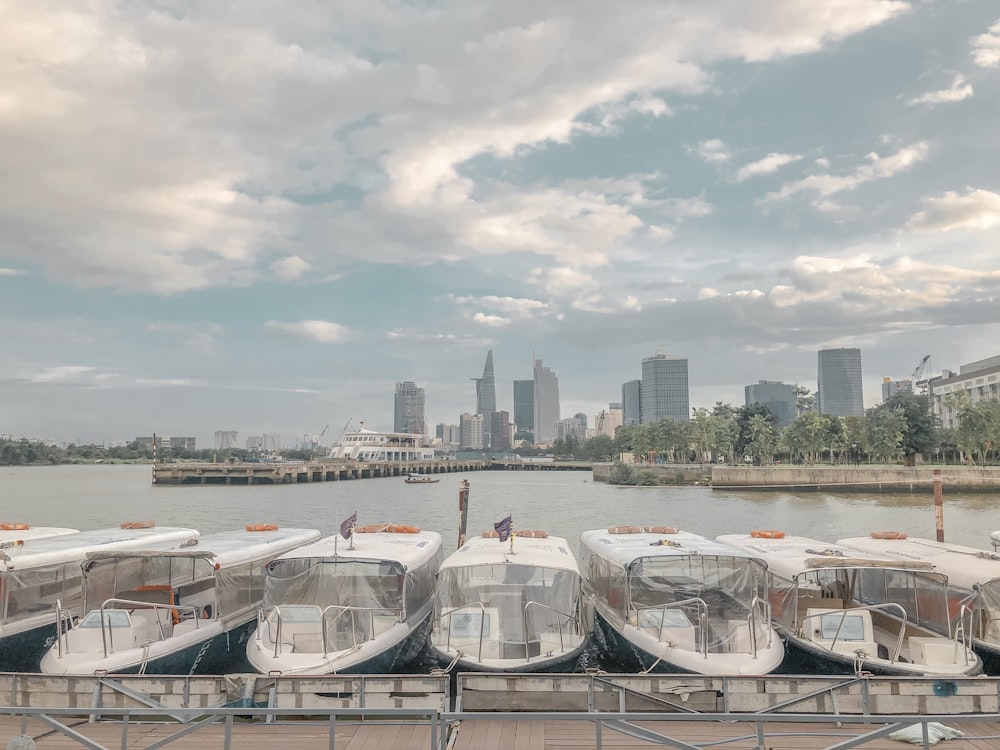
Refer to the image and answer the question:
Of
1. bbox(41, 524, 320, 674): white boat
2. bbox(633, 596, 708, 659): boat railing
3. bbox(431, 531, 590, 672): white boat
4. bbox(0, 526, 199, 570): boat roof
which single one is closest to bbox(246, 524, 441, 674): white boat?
bbox(431, 531, 590, 672): white boat

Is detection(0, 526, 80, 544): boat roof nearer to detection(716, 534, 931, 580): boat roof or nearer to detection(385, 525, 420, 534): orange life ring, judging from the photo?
detection(385, 525, 420, 534): orange life ring

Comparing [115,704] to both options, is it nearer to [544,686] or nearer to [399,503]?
[544,686]

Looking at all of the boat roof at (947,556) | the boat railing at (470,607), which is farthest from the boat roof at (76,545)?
the boat roof at (947,556)

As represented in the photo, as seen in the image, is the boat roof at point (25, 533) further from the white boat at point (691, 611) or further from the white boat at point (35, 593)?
the white boat at point (691, 611)

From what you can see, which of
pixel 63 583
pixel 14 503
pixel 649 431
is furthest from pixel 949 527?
pixel 649 431

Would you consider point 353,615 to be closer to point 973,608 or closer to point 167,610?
point 167,610


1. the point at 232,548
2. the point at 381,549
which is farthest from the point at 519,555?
the point at 232,548
